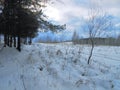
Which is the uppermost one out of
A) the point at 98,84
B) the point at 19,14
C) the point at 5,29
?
the point at 19,14

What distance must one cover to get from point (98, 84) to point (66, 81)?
1244mm

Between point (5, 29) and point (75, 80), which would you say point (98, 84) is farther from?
point (5, 29)

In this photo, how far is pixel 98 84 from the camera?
22.7 feet

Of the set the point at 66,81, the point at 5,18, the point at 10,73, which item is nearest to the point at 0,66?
the point at 10,73

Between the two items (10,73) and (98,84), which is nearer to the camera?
(98,84)

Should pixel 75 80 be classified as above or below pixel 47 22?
below

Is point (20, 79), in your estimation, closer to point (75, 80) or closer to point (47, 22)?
point (75, 80)

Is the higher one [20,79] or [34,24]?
[34,24]

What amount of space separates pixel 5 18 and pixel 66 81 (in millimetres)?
6799

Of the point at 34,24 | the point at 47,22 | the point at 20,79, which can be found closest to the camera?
the point at 20,79

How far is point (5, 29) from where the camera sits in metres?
12.9

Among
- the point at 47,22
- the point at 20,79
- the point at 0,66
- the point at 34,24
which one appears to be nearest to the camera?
the point at 20,79

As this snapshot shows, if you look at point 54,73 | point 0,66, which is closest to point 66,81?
point 54,73

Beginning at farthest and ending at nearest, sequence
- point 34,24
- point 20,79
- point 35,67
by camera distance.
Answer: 1. point 34,24
2. point 35,67
3. point 20,79
